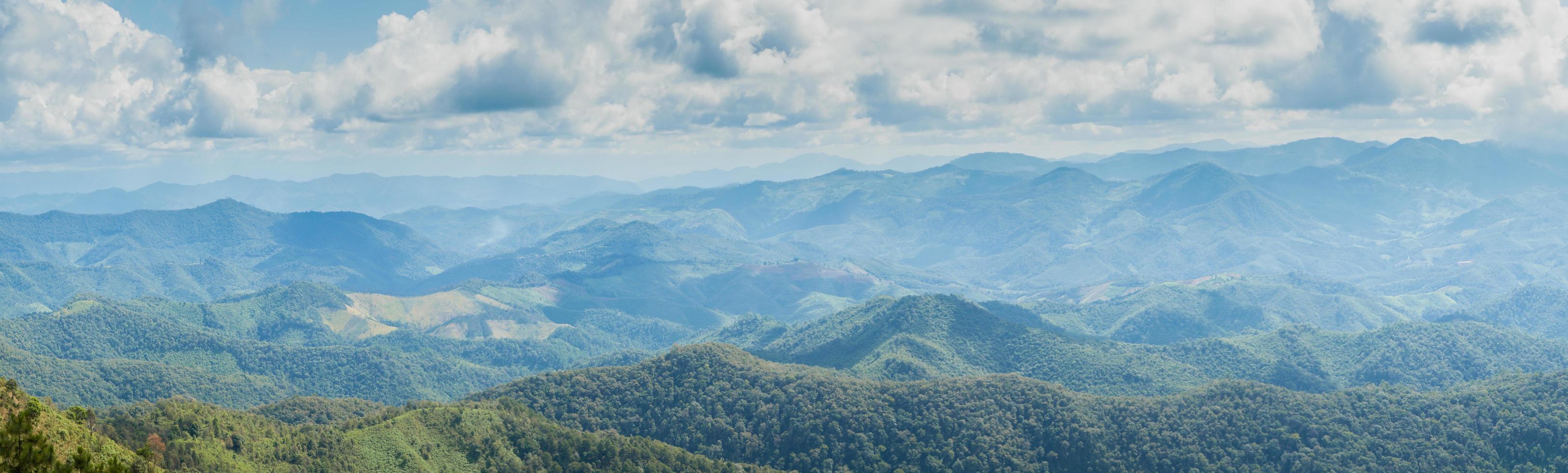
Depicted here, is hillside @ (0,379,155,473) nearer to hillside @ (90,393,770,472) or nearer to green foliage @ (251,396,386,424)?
hillside @ (90,393,770,472)

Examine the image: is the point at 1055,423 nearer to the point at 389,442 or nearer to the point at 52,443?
the point at 389,442

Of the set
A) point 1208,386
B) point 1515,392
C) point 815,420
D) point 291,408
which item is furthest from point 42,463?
point 1515,392

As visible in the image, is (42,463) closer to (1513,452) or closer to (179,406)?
(179,406)

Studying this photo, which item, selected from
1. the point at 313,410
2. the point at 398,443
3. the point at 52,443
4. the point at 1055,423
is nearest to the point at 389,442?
the point at 398,443

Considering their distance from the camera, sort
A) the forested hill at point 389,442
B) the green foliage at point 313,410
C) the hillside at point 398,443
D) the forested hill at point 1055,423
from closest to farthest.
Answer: the forested hill at point 389,442, the hillside at point 398,443, the forested hill at point 1055,423, the green foliage at point 313,410

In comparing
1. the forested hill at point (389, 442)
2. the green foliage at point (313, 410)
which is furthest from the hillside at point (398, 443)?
the green foliage at point (313, 410)

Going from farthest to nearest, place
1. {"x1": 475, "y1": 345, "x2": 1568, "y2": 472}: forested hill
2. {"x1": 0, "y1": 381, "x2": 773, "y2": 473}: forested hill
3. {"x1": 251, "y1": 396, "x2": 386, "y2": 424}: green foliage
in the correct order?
{"x1": 251, "y1": 396, "x2": 386, "y2": 424}: green foliage < {"x1": 475, "y1": 345, "x2": 1568, "y2": 472}: forested hill < {"x1": 0, "y1": 381, "x2": 773, "y2": 473}: forested hill

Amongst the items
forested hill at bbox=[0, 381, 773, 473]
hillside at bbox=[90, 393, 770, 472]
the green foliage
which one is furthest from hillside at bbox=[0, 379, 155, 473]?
the green foliage

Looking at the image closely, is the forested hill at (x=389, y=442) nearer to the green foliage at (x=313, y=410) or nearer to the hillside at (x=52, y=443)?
the hillside at (x=52, y=443)
